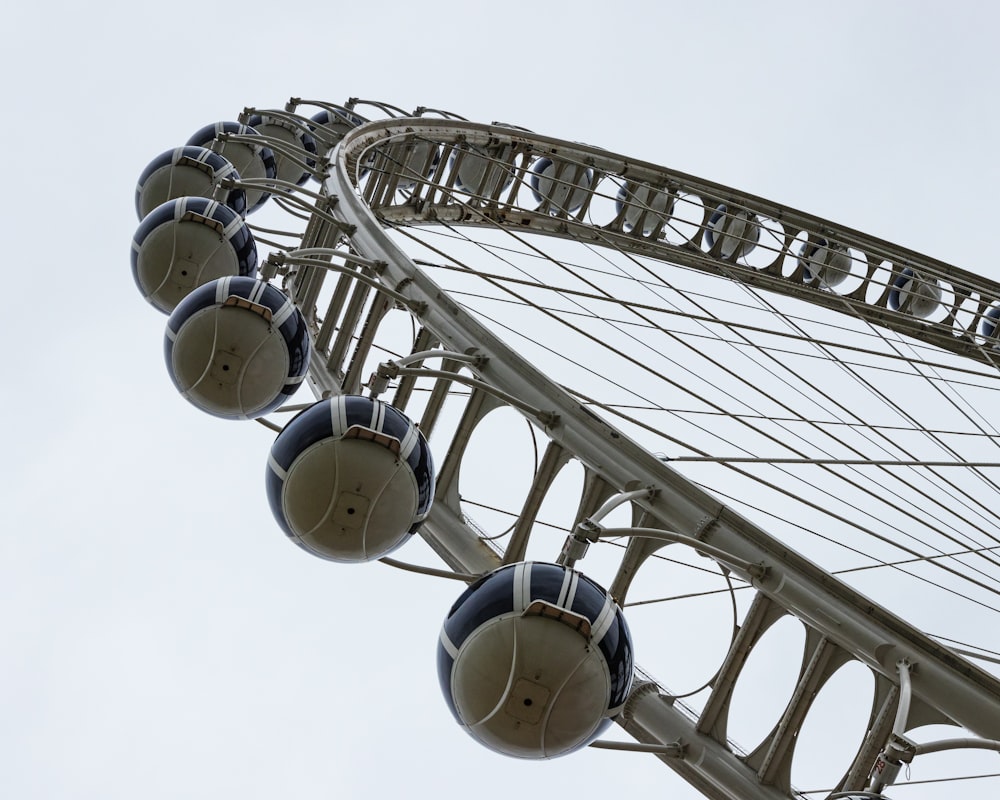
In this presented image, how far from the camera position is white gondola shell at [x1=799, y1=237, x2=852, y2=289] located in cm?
1570

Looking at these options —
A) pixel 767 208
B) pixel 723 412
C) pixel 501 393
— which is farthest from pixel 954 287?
pixel 501 393

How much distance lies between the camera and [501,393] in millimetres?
5613

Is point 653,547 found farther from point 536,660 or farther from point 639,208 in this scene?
point 639,208

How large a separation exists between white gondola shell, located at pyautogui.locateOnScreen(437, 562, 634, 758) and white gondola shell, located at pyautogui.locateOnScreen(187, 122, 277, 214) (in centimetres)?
719

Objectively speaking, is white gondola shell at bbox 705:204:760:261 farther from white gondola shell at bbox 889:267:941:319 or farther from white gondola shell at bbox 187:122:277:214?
white gondola shell at bbox 187:122:277:214

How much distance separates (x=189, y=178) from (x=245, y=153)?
7.19ft

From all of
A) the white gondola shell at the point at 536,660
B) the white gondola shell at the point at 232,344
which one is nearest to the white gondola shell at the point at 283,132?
the white gondola shell at the point at 232,344

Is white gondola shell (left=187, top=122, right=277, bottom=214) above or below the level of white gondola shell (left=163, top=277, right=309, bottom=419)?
below

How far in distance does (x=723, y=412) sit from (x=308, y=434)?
226cm

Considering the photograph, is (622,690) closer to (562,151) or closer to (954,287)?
(562,151)

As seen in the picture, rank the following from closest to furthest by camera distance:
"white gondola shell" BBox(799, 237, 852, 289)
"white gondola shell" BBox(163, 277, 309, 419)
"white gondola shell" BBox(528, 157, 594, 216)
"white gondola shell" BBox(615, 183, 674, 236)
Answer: "white gondola shell" BBox(163, 277, 309, 419) → "white gondola shell" BBox(528, 157, 594, 216) → "white gondola shell" BBox(615, 183, 674, 236) → "white gondola shell" BBox(799, 237, 852, 289)

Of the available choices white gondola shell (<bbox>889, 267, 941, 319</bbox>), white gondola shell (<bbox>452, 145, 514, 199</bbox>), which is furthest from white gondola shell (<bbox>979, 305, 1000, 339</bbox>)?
white gondola shell (<bbox>452, 145, 514, 199</bbox>)

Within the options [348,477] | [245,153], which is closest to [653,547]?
[348,477]

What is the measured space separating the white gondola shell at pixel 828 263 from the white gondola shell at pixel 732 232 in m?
0.74
